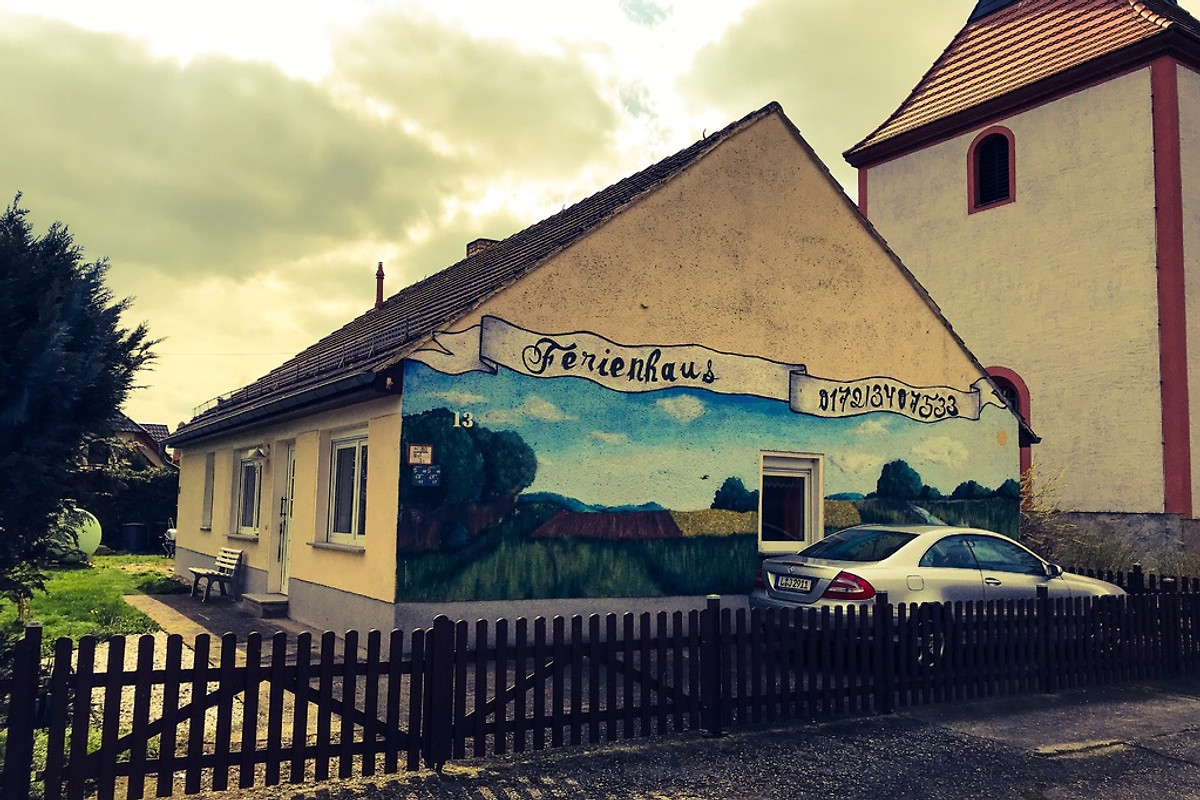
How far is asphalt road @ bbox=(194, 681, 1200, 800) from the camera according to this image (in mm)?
5965

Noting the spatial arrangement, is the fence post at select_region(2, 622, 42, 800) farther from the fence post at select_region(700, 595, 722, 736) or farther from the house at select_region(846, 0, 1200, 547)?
the house at select_region(846, 0, 1200, 547)

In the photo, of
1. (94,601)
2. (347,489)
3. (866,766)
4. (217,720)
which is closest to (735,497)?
(347,489)

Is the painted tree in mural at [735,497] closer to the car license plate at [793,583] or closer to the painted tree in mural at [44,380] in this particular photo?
the car license plate at [793,583]

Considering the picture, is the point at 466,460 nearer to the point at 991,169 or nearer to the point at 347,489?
the point at 347,489

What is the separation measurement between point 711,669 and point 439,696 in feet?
7.19

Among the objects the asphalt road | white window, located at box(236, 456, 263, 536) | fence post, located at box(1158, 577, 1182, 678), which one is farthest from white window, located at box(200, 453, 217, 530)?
fence post, located at box(1158, 577, 1182, 678)

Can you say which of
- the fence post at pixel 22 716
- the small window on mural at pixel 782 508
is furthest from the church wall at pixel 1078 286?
the fence post at pixel 22 716

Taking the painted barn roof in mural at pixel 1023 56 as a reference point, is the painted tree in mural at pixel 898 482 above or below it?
below

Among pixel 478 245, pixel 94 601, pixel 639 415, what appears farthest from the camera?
pixel 478 245

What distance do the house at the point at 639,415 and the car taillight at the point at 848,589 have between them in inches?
105

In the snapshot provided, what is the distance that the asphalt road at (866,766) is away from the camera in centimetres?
596

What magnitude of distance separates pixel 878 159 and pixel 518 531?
16552mm

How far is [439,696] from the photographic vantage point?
20.7 feet

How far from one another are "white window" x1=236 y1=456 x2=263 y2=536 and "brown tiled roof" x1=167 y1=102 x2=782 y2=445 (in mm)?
787
